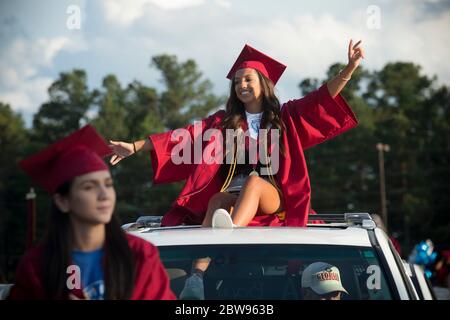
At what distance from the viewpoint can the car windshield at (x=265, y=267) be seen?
3.98m

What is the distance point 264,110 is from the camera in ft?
20.0

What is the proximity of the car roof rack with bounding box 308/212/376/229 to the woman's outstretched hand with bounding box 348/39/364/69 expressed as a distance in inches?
35.2

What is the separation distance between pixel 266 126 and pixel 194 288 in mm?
1968

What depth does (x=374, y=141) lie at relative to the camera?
6225 cm

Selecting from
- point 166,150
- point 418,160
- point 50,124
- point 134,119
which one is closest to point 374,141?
point 418,160

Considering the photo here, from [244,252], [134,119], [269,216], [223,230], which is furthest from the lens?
[134,119]

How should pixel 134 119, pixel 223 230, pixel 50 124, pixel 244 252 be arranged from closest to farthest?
pixel 244 252, pixel 223 230, pixel 50 124, pixel 134 119

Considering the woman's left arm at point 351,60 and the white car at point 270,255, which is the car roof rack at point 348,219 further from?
the woman's left arm at point 351,60

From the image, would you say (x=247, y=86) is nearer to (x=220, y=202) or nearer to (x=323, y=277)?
(x=220, y=202)

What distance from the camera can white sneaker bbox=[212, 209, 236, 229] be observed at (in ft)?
14.5
